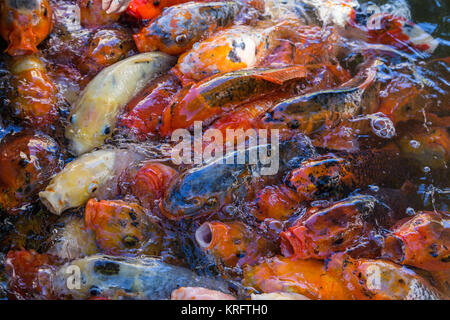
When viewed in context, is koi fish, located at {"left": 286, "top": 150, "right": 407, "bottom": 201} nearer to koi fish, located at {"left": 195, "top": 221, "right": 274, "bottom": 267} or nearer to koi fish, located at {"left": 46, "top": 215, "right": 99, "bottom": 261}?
koi fish, located at {"left": 195, "top": 221, "right": 274, "bottom": 267}

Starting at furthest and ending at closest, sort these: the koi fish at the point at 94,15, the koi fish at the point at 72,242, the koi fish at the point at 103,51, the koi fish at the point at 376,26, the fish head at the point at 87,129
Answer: the koi fish at the point at 376,26 → the koi fish at the point at 94,15 → the koi fish at the point at 103,51 → the fish head at the point at 87,129 → the koi fish at the point at 72,242

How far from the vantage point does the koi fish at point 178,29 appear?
→ 2.68 metres

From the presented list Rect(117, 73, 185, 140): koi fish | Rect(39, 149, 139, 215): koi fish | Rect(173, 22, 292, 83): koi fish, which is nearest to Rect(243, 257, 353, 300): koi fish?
Rect(39, 149, 139, 215): koi fish

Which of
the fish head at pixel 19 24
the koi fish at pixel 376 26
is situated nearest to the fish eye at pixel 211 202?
the fish head at pixel 19 24

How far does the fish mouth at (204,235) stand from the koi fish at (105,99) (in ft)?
2.85

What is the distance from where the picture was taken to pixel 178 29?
2689 millimetres

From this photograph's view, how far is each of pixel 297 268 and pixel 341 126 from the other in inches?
41.1

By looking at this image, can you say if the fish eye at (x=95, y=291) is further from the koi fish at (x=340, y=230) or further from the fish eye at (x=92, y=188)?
the koi fish at (x=340, y=230)

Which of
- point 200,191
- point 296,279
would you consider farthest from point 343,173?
point 200,191

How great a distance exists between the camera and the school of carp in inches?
72.6

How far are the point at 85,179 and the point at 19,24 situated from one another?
1188 mm

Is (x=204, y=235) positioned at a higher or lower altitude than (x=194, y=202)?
lower

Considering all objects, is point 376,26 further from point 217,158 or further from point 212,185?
point 212,185
